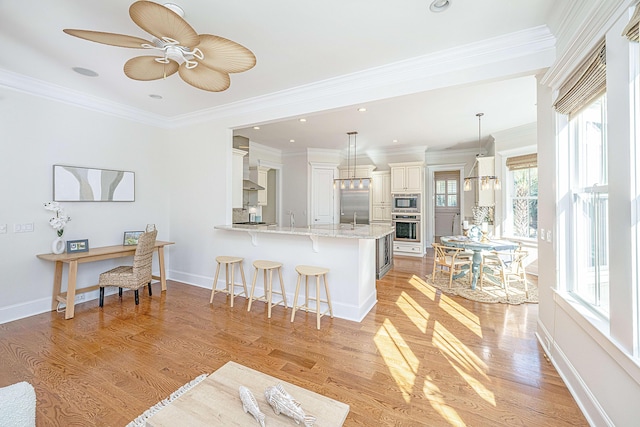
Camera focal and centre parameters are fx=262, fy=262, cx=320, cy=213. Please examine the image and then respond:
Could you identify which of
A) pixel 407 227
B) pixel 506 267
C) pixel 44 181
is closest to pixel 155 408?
pixel 44 181

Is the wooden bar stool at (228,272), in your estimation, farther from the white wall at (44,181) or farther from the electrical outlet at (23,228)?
the electrical outlet at (23,228)

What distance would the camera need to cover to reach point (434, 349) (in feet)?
8.35

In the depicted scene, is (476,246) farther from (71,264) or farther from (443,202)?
(71,264)

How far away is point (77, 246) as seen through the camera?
139 inches

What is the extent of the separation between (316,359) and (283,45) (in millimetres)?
2962

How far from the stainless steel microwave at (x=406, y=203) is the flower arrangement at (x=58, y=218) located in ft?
21.4

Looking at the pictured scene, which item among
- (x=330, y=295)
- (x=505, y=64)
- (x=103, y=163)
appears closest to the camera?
(x=505, y=64)

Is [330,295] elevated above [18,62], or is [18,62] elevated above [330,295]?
[18,62]

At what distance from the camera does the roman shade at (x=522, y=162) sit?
494 centimetres

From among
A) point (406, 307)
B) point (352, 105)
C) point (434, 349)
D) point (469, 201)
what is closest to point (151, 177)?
point (352, 105)

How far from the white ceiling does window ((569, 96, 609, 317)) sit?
76 centimetres

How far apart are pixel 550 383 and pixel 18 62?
592 cm

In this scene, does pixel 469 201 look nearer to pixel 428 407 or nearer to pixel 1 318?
pixel 428 407

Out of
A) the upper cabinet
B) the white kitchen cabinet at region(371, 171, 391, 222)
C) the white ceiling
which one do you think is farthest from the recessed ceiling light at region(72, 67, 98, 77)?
the upper cabinet
